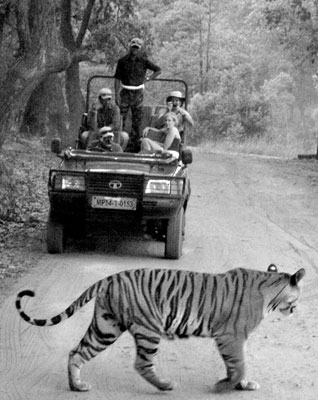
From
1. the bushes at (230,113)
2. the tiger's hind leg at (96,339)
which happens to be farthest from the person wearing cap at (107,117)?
the bushes at (230,113)

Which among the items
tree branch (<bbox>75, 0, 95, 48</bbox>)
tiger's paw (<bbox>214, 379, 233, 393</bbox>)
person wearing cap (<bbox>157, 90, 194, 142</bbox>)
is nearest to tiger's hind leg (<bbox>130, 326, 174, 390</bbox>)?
tiger's paw (<bbox>214, 379, 233, 393</bbox>)

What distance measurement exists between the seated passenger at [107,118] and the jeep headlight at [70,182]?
1.61 m

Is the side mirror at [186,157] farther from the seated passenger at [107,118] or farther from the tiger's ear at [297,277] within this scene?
the tiger's ear at [297,277]

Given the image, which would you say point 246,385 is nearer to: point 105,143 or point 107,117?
point 105,143

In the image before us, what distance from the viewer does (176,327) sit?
6.42 meters

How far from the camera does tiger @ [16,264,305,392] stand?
6.36 m

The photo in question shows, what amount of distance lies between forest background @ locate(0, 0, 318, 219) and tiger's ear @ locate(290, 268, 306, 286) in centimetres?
834

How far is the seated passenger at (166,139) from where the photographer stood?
12734 millimetres

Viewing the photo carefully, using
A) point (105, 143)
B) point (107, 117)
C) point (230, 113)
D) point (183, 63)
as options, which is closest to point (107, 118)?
point (107, 117)

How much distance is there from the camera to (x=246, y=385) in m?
6.53

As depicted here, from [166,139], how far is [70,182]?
1.81 metres

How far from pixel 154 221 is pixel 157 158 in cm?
73

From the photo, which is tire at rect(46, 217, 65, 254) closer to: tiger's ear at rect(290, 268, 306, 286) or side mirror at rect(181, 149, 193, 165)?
side mirror at rect(181, 149, 193, 165)

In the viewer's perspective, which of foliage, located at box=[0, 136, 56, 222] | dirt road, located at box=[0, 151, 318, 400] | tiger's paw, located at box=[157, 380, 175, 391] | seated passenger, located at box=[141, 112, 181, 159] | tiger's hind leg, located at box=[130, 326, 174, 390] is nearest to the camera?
tiger's hind leg, located at box=[130, 326, 174, 390]
